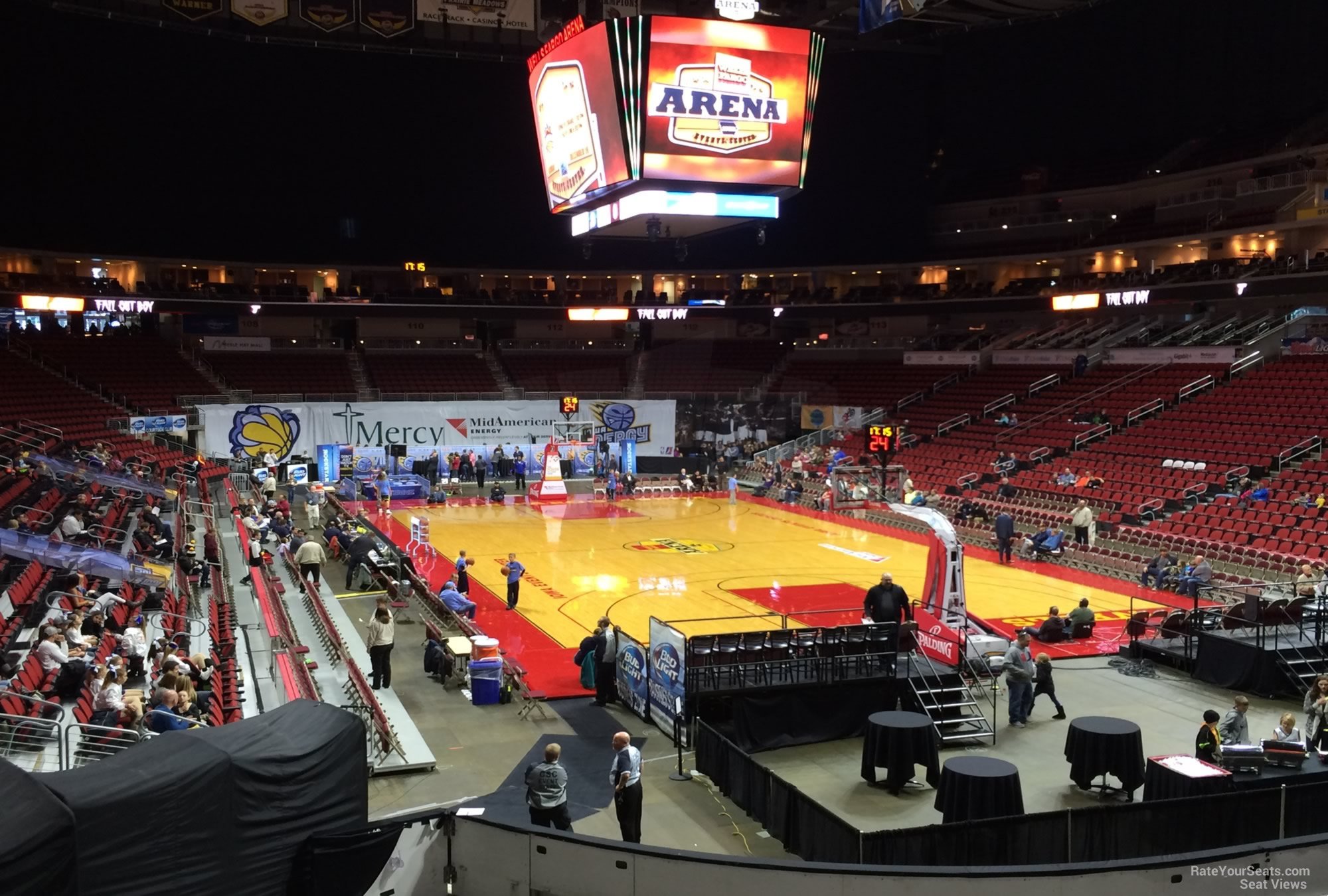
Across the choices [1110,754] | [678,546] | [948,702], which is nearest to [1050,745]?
[948,702]

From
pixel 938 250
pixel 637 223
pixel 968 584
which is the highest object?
pixel 938 250

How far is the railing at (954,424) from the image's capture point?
40166 mm

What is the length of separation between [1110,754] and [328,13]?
133ft

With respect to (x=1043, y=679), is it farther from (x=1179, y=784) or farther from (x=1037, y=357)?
(x=1037, y=357)

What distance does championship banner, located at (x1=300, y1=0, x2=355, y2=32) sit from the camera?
136 ft

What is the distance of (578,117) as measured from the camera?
21938 mm

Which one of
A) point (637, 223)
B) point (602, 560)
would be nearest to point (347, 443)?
point (602, 560)

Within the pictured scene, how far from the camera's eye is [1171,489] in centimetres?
2812

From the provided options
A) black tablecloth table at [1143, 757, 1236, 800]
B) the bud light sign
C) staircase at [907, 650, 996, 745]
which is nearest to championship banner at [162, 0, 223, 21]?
the bud light sign

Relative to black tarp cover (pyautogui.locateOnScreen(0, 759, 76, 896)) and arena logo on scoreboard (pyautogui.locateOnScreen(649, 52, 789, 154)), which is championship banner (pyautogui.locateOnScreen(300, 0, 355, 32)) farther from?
black tarp cover (pyautogui.locateOnScreen(0, 759, 76, 896))

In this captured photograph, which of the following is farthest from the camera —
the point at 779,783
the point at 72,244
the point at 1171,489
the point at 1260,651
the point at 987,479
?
the point at 72,244

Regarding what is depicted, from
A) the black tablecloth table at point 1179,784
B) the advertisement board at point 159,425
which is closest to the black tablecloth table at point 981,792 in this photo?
the black tablecloth table at point 1179,784

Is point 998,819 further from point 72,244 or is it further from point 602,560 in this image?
point 72,244

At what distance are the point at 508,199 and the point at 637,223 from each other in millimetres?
25485
